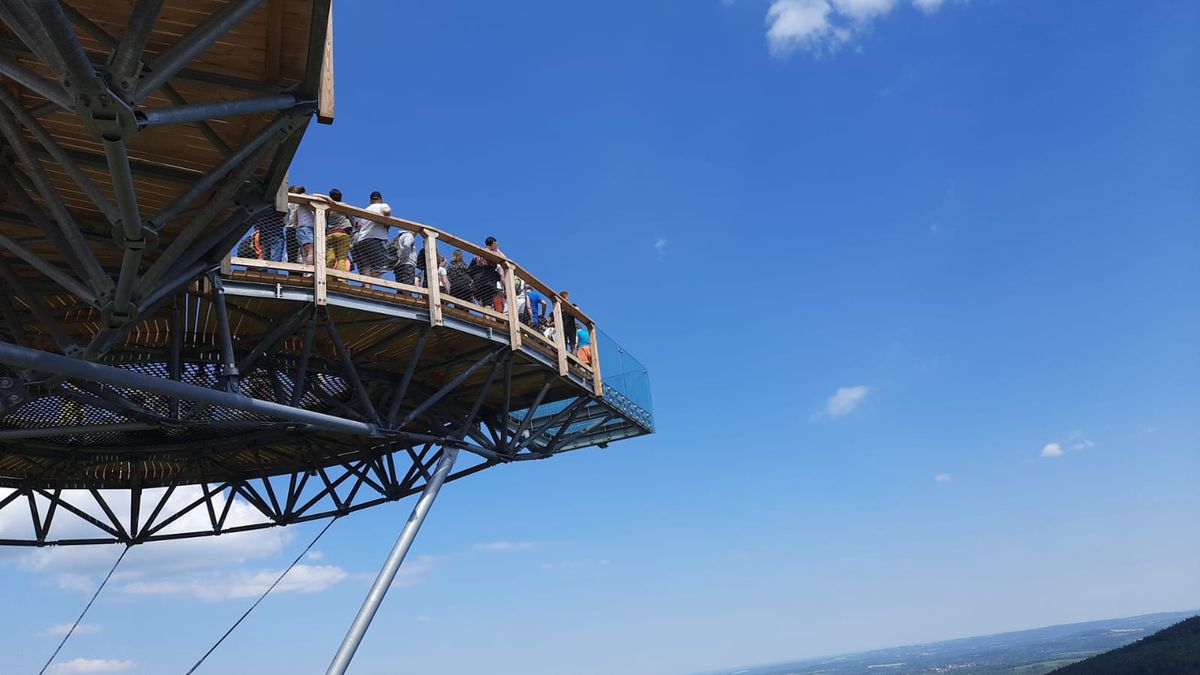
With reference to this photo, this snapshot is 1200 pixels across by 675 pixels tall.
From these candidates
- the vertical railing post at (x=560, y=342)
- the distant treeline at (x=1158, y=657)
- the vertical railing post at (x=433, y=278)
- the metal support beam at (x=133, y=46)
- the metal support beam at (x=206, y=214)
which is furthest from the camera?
the distant treeline at (x=1158, y=657)

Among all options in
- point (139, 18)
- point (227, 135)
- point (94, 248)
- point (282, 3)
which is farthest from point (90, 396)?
point (139, 18)

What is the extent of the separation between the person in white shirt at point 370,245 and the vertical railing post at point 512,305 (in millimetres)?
2066

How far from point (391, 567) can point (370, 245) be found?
4.78 meters

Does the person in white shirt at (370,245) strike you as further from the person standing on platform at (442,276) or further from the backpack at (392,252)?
the person standing on platform at (442,276)

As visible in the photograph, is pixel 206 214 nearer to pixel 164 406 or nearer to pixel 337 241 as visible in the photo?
pixel 337 241

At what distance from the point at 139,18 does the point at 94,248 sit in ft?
19.3

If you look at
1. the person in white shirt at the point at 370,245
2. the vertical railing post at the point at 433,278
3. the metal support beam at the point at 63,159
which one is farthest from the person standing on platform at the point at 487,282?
the metal support beam at the point at 63,159

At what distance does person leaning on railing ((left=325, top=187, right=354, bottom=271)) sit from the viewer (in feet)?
36.6

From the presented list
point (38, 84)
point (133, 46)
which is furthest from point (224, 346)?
point (133, 46)

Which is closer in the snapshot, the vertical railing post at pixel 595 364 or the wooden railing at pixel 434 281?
the wooden railing at pixel 434 281

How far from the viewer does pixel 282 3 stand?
567cm

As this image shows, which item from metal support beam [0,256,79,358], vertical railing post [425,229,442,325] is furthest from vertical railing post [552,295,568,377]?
metal support beam [0,256,79,358]

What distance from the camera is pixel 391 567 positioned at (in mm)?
12531

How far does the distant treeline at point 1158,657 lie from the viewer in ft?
309
